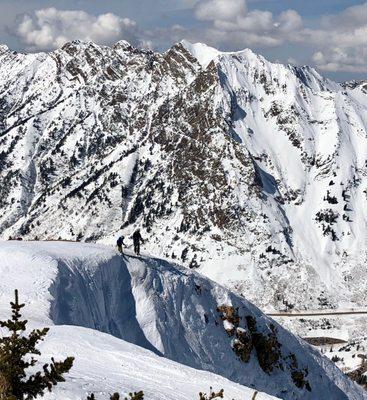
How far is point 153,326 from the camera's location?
2040 inches

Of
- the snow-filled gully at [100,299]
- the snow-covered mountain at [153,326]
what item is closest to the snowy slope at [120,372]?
the snow-covered mountain at [153,326]

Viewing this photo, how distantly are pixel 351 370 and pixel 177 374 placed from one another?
111103mm

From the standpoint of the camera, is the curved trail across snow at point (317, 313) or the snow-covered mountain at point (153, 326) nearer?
the snow-covered mountain at point (153, 326)

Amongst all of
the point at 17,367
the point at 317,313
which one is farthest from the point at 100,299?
the point at 317,313

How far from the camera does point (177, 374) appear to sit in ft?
83.8

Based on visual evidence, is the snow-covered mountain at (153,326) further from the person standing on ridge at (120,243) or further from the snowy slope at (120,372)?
the person standing on ridge at (120,243)

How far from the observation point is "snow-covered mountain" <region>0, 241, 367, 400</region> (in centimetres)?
2588

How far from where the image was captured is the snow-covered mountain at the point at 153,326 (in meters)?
25.9

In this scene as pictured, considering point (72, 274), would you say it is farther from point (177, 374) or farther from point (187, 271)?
point (177, 374)

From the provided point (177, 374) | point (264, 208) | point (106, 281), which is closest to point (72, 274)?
point (106, 281)

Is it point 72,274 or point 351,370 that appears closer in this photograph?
point 72,274

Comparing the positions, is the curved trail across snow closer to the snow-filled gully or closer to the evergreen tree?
the snow-filled gully

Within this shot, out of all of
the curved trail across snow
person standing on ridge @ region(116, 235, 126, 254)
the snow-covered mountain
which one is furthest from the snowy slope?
the curved trail across snow

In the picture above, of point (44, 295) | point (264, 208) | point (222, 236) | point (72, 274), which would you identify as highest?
point (264, 208)
